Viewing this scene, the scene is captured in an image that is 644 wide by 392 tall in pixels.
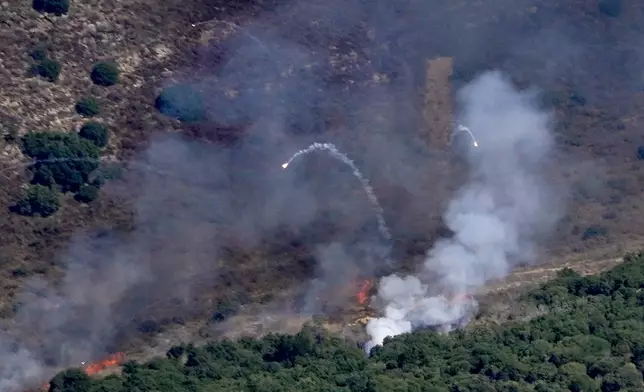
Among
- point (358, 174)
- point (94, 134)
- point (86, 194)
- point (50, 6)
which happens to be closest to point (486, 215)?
point (358, 174)

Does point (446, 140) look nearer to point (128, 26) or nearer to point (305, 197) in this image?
point (305, 197)

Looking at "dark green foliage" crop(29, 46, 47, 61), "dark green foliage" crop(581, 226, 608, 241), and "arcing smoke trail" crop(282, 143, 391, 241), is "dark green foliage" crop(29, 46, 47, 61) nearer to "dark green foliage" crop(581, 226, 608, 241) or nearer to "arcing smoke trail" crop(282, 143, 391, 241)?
"arcing smoke trail" crop(282, 143, 391, 241)

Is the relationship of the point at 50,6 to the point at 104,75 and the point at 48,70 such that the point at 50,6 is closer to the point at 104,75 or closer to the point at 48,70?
the point at 48,70

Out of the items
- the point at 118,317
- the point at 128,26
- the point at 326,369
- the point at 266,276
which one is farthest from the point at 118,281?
the point at 128,26

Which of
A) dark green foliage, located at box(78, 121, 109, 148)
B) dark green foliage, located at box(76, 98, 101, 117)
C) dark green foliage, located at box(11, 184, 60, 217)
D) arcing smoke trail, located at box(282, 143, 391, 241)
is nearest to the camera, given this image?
dark green foliage, located at box(11, 184, 60, 217)

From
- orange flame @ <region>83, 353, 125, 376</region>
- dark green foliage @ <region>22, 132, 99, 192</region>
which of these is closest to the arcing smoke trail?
dark green foliage @ <region>22, 132, 99, 192</region>

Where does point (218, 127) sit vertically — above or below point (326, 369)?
above
